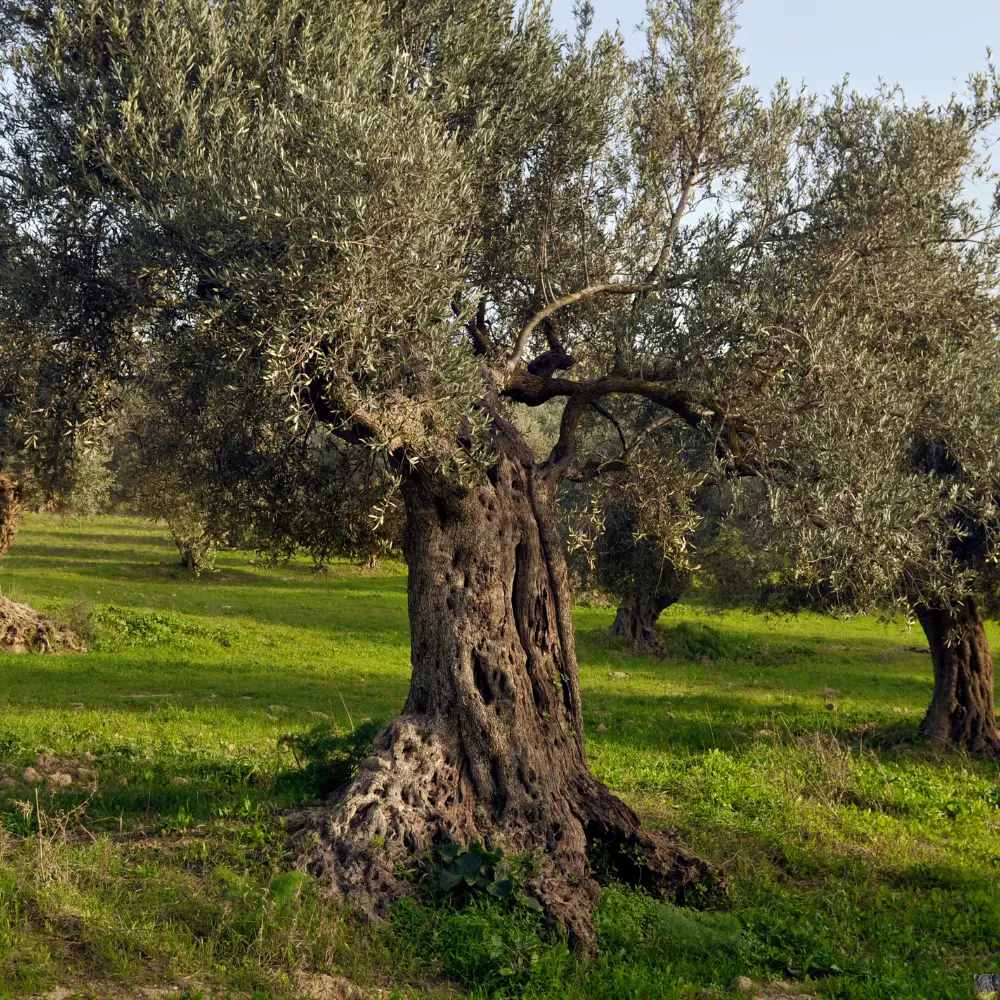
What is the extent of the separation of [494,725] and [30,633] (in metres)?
18.4

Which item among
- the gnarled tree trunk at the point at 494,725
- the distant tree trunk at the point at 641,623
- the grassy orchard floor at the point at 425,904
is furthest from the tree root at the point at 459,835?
the distant tree trunk at the point at 641,623

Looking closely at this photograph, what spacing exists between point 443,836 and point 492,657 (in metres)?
1.84

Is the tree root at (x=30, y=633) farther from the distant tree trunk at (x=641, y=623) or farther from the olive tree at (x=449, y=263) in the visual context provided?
the distant tree trunk at (x=641, y=623)

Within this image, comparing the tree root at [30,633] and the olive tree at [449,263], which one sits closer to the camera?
the olive tree at [449,263]

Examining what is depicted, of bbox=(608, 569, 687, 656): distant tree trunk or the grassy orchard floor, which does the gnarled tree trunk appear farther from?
bbox=(608, 569, 687, 656): distant tree trunk

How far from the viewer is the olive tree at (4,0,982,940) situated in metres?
8.52

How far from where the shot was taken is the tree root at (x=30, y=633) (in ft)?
78.4

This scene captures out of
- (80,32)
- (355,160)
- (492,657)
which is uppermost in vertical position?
(80,32)

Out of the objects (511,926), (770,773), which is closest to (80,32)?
(511,926)

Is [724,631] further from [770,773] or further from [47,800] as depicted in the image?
[47,800]

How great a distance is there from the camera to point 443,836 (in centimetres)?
935

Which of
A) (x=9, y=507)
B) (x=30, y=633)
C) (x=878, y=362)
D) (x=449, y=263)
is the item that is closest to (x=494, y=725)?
(x=449, y=263)

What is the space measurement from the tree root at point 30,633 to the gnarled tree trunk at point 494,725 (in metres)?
17.3

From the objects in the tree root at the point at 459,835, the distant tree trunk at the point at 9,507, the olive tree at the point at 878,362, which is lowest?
the tree root at the point at 459,835
